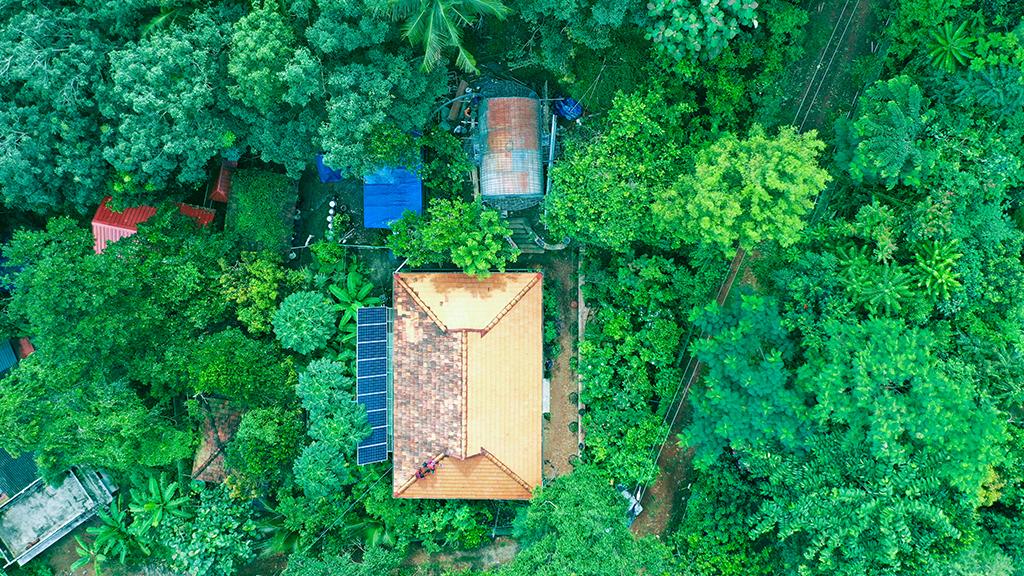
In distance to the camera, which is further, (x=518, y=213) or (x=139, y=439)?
(x=518, y=213)

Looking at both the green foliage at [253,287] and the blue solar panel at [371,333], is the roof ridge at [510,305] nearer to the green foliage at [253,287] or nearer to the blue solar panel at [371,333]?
the blue solar panel at [371,333]

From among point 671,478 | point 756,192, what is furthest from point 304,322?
point 756,192

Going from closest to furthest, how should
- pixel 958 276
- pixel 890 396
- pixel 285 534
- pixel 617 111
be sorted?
pixel 890 396 → pixel 958 276 → pixel 617 111 → pixel 285 534

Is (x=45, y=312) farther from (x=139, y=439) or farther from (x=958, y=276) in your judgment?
(x=958, y=276)

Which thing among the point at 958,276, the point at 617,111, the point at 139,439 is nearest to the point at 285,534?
the point at 139,439

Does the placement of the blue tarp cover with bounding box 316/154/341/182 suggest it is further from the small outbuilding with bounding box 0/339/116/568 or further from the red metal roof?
the small outbuilding with bounding box 0/339/116/568

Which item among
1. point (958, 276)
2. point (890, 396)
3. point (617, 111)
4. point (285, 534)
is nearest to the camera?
point (890, 396)

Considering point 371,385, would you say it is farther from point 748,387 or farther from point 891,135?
point 891,135
